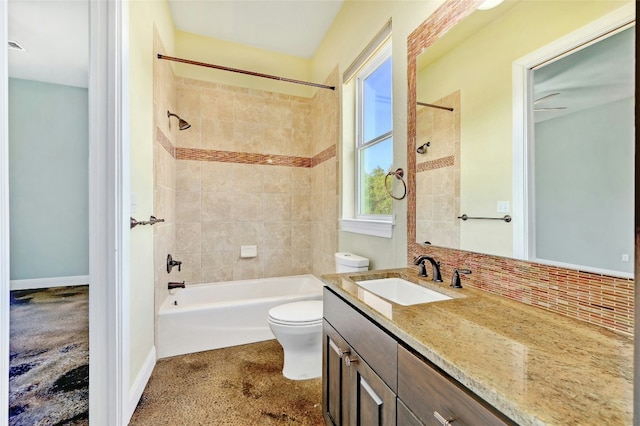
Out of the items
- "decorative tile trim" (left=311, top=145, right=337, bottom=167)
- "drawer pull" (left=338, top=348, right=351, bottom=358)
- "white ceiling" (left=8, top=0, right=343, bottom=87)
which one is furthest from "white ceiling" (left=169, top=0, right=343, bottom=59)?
"drawer pull" (left=338, top=348, right=351, bottom=358)

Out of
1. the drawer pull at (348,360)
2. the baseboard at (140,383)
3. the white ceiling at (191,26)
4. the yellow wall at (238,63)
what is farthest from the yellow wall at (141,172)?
the drawer pull at (348,360)

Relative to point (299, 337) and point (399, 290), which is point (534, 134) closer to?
point (399, 290)

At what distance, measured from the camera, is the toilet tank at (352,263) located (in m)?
2.05

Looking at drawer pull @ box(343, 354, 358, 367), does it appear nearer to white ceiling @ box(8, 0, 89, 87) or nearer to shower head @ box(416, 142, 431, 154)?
shower head @ box(416, 142, 431, 154)

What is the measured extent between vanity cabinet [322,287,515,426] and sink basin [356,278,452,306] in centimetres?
22

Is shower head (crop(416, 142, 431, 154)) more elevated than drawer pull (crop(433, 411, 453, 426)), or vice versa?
shower head (crop(416, 142, 431, 154))

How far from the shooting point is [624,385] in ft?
1.74

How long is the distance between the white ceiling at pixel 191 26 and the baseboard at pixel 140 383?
245 cm

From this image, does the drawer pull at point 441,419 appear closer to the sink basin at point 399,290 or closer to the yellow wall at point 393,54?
the sink basin at point 399,290

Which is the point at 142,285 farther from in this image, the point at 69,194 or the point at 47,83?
the point at 47,83

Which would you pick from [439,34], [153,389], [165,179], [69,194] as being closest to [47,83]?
[69,194]

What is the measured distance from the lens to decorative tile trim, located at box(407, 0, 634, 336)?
0.79 m

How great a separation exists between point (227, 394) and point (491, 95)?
7.00 ft
